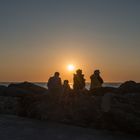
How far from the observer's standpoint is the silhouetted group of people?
22.8m

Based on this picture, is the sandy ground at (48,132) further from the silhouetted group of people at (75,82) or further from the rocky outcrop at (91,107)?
the silhouetted group of people at (75,82)

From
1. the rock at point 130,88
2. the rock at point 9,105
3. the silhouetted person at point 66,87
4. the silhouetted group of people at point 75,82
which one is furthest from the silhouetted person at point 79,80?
the rock at point 9,105

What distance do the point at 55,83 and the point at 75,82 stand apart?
280 cm

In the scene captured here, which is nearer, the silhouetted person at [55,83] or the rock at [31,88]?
Answer: the silhouetted person at [55,83]

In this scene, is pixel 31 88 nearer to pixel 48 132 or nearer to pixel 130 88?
pixel 130 88

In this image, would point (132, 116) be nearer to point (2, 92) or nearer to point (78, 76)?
point (78, 76)

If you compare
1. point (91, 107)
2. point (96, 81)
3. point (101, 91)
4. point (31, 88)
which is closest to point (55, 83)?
point (101, 91)

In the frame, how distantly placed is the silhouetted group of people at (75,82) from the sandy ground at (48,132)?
2943 millimetres

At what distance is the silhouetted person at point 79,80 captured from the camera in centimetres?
2485

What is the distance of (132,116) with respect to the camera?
59.2 ft

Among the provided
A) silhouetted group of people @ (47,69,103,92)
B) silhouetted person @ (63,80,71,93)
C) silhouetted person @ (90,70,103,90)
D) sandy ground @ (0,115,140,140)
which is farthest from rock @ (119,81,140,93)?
sandy ground @ (0,115,140,140)

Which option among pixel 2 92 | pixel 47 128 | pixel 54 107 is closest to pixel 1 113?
pixel 2 92

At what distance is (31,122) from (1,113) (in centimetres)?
502

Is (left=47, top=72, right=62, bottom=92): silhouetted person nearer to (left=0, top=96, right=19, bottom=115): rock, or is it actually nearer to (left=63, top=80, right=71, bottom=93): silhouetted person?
(left=63, top=80, right=71, bottom=93): silhouetted person
